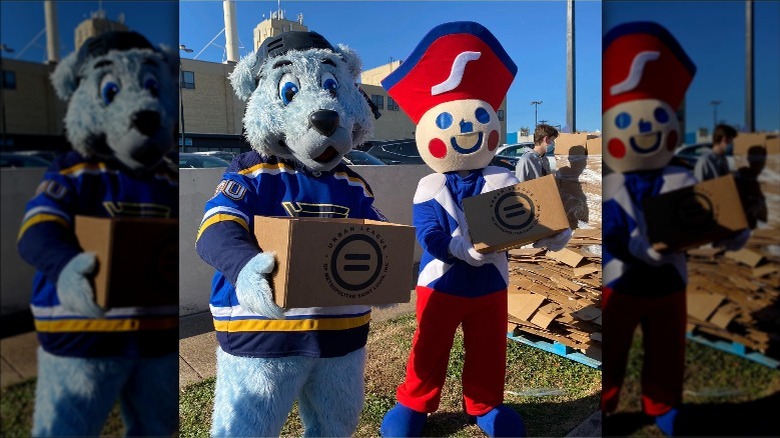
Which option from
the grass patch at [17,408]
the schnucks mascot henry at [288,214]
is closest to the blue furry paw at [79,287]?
the grass patch at [17,408]

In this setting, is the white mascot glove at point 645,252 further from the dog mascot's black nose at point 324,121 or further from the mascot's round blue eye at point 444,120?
the mascot's round blue eye at point 444,120

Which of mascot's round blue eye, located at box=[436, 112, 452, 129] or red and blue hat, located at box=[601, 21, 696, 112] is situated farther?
mascot's round blue eye, located at box=[436, 112, 452, 129]

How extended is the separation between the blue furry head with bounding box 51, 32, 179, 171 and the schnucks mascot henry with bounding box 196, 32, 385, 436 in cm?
85

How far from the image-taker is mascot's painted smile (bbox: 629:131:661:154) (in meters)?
0.97

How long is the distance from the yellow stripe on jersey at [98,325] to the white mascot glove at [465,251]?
1.61 meters

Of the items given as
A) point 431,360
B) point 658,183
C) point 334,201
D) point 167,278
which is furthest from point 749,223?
point 431,360

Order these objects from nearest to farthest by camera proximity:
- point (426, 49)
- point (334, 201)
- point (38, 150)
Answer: point (38, 150), point (334, 201), point (426, 49)

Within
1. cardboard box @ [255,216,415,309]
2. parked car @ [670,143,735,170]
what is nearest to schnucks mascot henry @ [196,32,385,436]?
cardboard box @ [255,216,415,309]

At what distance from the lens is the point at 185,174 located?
462 centimetres

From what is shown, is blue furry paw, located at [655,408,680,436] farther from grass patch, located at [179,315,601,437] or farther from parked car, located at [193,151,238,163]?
parked car, located at [193,151,238,163]

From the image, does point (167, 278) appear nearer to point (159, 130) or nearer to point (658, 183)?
point (159, 130)

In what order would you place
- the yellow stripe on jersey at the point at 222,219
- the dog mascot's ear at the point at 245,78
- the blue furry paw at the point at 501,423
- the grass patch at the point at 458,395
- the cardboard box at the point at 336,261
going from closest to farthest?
the cardboard box at the point at 336,261
the yellow stripe on jersey at the point at 222,219
the dog mascot's ear at the point at 245,78
the blue furry paw at the point at 501,423
the grass patch at the point at 458,395

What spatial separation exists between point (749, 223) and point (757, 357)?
252mm

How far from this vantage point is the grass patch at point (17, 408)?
95 cm
